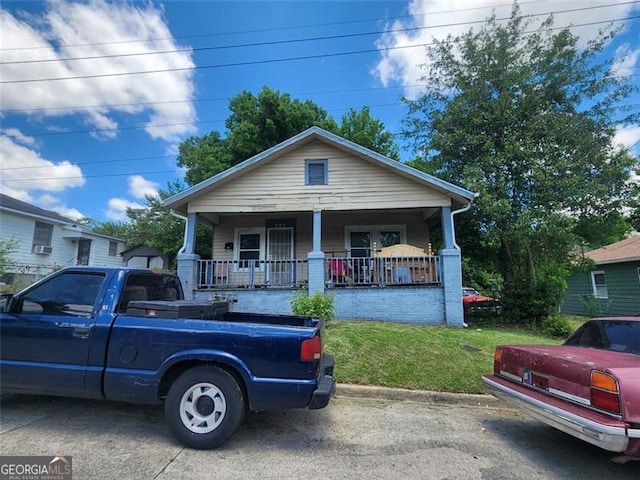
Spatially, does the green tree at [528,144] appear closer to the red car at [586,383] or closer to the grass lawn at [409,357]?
the grass lawn at [409,357]

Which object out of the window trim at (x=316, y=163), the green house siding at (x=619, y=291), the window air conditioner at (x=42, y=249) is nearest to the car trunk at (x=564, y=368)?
the window trim at (x=316, y=163)

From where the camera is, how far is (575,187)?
36.8 ft

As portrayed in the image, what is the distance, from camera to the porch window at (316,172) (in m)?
11.1

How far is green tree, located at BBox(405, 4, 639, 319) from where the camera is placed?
37.6 ft

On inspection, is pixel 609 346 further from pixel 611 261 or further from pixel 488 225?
pixel 611 261

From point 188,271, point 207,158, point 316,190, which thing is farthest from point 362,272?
point 207,158

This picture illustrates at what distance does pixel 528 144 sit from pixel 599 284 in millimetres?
12674

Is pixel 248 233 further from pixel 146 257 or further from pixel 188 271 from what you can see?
pixel 146 257

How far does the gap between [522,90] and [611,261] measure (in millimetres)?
10778

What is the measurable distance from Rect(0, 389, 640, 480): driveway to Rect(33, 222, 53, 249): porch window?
19802 millimetres

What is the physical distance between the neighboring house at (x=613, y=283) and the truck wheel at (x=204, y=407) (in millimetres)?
16183

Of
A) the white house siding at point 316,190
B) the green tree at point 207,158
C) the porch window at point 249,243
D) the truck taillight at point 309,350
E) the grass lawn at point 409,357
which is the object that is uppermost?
the green tree at point 207,158

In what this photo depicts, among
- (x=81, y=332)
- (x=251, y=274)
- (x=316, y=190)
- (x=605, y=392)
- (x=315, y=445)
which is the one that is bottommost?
(x=315, y=445)

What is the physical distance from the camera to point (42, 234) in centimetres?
2067
